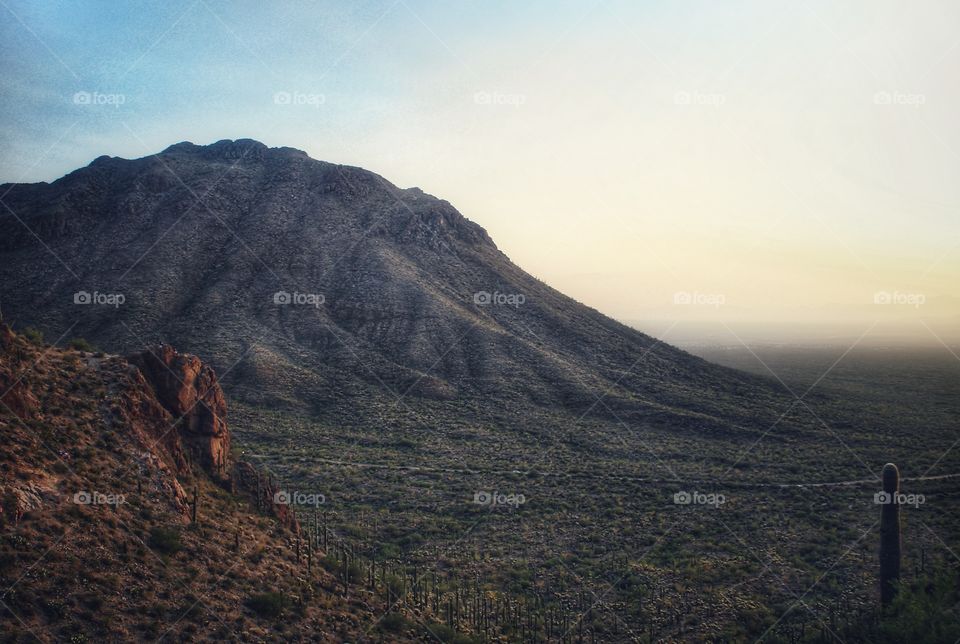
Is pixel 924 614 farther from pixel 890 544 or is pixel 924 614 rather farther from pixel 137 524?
pixel 137 524

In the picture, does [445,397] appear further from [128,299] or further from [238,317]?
[128,299]

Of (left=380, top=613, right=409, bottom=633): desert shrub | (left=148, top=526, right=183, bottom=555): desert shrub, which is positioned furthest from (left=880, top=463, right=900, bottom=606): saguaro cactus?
(left=148, top=526, right=183, bottom=555): desert shrub

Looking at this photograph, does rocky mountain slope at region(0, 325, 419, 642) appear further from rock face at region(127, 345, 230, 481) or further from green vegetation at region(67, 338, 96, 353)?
green vegetation at region(67, 338, 96, 353)

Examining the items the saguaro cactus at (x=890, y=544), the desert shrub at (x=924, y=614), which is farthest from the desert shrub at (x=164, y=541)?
the saguaro cactus at (x=890, y=544)

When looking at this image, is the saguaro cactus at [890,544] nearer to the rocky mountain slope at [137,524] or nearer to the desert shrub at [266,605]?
the rocky mountain slope at [137,524]

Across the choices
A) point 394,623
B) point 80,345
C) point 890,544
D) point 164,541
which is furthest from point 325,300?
point 890,544

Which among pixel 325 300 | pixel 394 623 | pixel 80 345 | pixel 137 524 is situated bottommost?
pixel 394 623

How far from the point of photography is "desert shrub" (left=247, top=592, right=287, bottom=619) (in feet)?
44.9

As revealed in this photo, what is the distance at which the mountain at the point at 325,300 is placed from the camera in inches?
2067

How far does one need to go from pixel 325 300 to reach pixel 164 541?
176 ft

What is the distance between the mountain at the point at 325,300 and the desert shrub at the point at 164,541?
33183 millimetres

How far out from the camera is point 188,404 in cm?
1909

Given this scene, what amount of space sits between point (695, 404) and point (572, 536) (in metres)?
31.5

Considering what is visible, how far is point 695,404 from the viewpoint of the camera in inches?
2124
